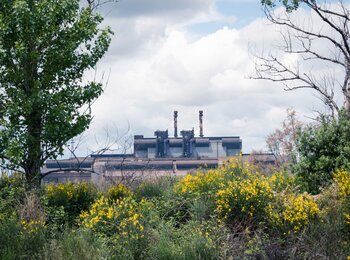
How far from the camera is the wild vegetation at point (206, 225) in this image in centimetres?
1309

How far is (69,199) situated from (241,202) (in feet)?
20.0

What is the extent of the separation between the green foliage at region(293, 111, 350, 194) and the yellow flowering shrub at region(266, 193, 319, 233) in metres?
4.04

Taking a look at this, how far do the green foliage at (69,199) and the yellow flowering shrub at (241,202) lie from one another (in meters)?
4.68

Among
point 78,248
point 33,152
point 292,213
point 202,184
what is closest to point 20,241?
point 78,248

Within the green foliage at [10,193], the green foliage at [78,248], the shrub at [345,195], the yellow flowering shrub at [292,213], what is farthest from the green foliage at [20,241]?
the shrub at [345,195]

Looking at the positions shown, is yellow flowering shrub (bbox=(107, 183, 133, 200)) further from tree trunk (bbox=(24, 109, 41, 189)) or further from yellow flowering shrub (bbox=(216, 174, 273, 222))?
yellow flowering shrub (bbox=(216, 174, 273, 222))

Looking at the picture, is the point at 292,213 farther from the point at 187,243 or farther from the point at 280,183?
the point at 187,243

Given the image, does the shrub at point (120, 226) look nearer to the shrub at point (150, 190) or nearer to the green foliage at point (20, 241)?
the green foliage at point (20, 241)

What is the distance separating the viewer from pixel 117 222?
14625 mm

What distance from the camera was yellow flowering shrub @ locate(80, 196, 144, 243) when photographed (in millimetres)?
13672

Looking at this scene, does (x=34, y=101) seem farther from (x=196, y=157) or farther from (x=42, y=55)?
(x=196, y=157)

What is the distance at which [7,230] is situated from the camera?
1485cm

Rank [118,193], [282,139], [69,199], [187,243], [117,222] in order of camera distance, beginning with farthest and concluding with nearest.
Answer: [282,139] → [118,193] → [69,199] → [117,222] → [187,243]

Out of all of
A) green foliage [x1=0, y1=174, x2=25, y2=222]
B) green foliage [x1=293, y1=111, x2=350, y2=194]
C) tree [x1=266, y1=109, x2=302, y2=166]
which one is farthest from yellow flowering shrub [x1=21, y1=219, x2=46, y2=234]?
tree [x1=266, y1=109, x2=302, y2=166]
